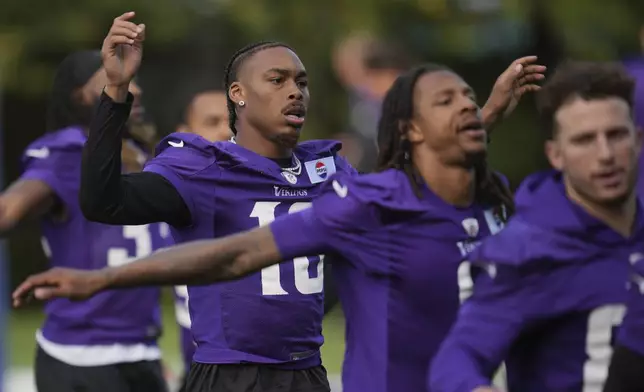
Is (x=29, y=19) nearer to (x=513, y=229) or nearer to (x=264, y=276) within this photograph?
(x=264, y=276)

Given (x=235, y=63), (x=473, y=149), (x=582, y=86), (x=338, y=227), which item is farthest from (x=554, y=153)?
(x=235, y=63)

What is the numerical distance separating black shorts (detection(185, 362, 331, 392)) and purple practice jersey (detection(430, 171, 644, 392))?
155 centimetres

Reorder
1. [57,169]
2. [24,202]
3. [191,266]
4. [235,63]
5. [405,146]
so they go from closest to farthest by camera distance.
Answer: [191,266]
[405,146]
[235,63]
[24,202]
[57,169]

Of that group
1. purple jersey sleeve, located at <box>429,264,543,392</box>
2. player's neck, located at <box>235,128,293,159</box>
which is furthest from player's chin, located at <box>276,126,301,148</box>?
purple jersey sleeve, located at <box>429,264,543,392</box>

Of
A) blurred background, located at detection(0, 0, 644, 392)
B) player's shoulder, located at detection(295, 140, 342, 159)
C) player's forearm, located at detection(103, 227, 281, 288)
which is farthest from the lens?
blurred background, located at detection(0, 0, 644, 392)

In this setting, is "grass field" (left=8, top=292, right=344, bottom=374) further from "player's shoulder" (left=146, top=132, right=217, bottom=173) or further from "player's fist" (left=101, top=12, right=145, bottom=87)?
"player's fist" (left=101, top=12, right=145, bottom=87)

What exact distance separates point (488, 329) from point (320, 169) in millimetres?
1927

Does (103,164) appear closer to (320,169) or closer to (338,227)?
(320,169)

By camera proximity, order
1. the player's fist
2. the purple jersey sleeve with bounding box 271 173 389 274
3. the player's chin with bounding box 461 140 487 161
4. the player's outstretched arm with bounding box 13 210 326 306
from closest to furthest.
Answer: the player's outstretched arm with bounding box 13 210 326 306 < the purple jersey sleeve with bounding box 271 173 389 274 < the player's chin with bounding box 461 140 487 161 < the player's fist

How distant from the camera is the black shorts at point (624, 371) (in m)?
4.29

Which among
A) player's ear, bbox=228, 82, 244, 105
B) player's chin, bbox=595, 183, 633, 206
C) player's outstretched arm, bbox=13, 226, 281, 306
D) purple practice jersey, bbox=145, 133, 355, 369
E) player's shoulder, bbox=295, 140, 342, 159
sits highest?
player's chin, bbox=595, 183, 633, 206

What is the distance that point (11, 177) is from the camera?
1728 cm

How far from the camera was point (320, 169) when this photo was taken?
610 cm

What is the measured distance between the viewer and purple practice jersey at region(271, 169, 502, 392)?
469cm
